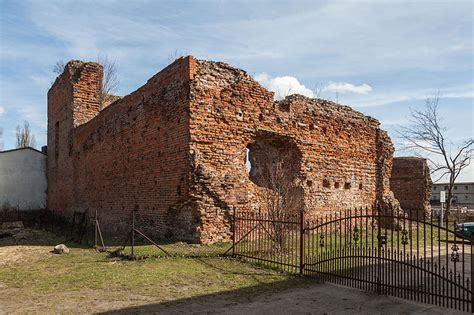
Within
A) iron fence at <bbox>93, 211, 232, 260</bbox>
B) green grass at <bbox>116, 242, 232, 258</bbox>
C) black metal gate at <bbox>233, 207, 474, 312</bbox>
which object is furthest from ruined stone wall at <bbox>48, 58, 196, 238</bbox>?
black metal gate at <bbox>233, 207, 474, 312</bbox>

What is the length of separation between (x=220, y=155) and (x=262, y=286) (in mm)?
5097

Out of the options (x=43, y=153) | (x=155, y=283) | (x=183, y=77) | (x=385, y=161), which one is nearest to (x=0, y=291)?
(x=155, y=283)

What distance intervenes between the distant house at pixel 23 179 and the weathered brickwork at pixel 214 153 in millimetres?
6408

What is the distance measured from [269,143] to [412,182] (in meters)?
14.0

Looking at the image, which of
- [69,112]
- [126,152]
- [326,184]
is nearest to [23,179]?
[69,112]

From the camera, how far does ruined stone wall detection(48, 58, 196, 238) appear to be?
469 inches

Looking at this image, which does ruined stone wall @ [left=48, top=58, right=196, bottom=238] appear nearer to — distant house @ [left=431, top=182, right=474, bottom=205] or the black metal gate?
the black metal gate

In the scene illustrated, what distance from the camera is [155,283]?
7.52m

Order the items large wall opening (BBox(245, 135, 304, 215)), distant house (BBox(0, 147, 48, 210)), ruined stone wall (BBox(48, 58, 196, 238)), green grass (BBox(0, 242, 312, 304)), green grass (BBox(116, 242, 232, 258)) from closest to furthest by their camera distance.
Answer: green grass (BBox(0, 242, 312, 304)) → green grass (BBox(116, 242, 232, 258)) → ruined stone wall (BBox(48, 58, 196, 238)) → large wall opening (BBox(245, 135, 304, 215)) → distant house (BBox(0, 147, 48, 210))

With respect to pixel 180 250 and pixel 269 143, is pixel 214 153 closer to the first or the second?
pixel 269 143

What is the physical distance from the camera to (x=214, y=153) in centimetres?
1172

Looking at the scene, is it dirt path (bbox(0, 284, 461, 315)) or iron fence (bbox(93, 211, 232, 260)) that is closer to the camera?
dirt path (bbox(0, 284, 461, 315))

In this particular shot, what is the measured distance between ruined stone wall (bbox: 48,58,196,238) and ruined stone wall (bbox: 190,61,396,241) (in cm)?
55

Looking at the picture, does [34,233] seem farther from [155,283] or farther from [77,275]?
[155,283]
